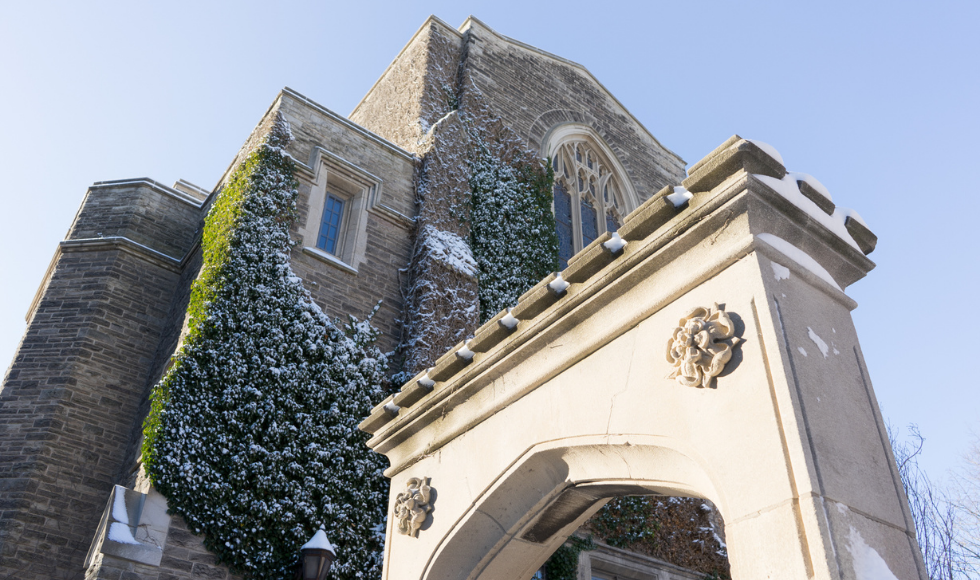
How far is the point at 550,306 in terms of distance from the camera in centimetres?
436

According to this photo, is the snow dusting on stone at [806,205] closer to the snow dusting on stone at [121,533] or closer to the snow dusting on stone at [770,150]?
the snow dusting on stone at [770,150]

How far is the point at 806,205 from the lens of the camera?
11.6 feet

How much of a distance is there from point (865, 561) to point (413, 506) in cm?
298

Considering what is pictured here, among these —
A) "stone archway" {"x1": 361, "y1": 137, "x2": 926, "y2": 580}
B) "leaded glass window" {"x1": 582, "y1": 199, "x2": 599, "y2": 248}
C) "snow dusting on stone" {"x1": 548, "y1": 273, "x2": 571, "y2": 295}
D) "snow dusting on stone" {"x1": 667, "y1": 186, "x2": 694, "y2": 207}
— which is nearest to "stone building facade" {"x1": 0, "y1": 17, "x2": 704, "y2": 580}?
"leaded glass window" {"x1": 582, "y1": 199, "x2": 599, "y2": 248}

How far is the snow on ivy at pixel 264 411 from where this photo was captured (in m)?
7.40

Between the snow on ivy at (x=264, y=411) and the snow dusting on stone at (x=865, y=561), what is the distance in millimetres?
6077

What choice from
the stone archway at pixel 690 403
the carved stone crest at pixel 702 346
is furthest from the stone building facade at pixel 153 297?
the carved stone crest at pixel 702 346

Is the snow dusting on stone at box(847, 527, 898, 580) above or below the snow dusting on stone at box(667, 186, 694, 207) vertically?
below

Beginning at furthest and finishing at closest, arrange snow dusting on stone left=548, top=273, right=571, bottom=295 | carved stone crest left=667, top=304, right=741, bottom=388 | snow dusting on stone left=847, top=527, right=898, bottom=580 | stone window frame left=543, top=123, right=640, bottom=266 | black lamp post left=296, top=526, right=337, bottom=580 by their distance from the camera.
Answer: stone window frame left=543, top=123, right=640, bottom=266
black lamp post left=296, top=526, right=337, bottom=580
snow dusting on stone left=548, top=273, right=571, bottom=295
carved stone crest left=667, top=304, right=741, bottom=388
snow dusting on stone left=847, top=527, right=898, bottom=580

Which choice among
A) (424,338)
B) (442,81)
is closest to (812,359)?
(424,338)

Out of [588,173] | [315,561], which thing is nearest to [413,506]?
[315,561]

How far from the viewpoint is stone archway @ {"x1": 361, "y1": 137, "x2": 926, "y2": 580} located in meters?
2.83

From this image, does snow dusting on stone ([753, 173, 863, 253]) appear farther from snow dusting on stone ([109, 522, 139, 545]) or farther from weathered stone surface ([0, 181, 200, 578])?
weathered stone surface ([0, 181, 200, 578])

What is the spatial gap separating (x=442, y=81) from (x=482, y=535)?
11068 millimetres
